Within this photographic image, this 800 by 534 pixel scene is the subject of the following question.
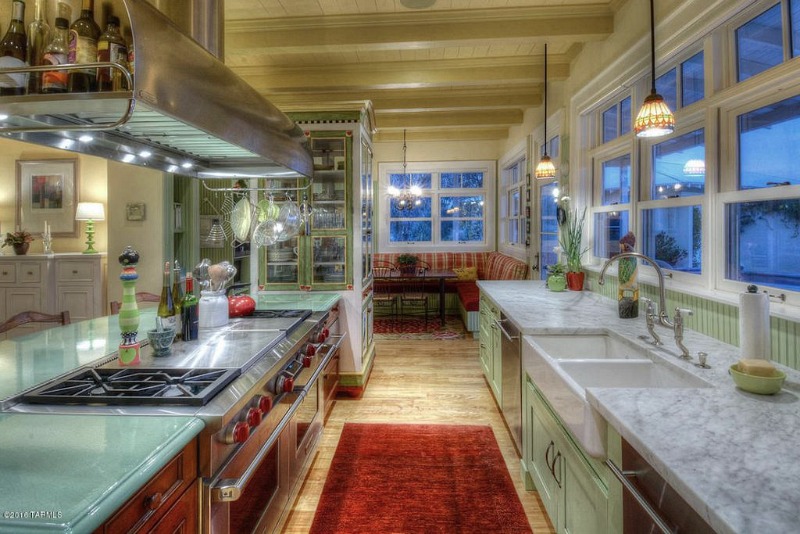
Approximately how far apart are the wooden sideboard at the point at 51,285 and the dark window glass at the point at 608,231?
5218 mm

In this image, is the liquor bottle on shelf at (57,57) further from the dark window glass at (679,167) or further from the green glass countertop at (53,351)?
the dark window glass at (679,167)

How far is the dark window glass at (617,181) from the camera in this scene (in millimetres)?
3018

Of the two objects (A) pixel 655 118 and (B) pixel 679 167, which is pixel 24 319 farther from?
(B) pixel 679 167

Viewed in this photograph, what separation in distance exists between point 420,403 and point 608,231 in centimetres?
202

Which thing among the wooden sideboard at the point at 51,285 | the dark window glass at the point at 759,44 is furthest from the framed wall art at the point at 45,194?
the dark window glass at the point at 759,44

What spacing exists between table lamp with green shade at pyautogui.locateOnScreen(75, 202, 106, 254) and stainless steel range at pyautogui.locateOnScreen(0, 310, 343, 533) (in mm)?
3951

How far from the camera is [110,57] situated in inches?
45.4

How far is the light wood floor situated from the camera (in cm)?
222

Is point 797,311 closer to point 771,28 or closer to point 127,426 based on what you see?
point 771,28

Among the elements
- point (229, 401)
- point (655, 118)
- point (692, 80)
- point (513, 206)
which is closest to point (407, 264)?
point (513, 206)

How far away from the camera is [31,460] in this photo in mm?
848

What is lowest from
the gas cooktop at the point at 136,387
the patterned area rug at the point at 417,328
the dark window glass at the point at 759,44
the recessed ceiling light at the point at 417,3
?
the patterned area rug at the point at 417,328

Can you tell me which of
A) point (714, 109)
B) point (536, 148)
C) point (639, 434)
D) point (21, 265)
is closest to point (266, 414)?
point (639, 434)

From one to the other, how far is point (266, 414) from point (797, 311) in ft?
6.31
